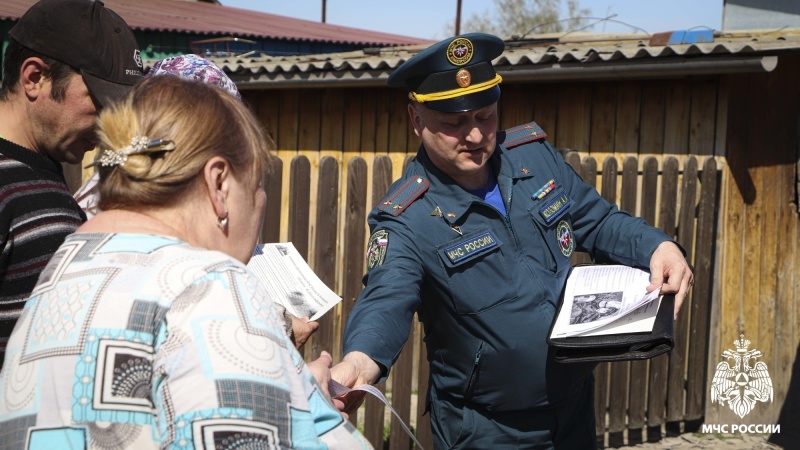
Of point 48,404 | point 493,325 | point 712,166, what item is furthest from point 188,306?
point 712,166

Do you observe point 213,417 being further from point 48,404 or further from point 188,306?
point 48,404

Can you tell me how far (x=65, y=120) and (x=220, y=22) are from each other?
639 inches

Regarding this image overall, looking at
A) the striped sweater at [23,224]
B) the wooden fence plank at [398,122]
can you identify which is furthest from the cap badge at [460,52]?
the wooden fence plank at [398,122]

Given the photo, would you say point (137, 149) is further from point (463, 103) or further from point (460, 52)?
point (460, 52)

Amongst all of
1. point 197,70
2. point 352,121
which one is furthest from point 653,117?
point 197,70

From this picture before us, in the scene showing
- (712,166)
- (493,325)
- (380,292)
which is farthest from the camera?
(712,166)

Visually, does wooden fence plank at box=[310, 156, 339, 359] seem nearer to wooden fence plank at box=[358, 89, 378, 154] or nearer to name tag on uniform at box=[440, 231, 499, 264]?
name tag on uniform at box=[440, 231, 499, 264]

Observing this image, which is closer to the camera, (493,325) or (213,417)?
(213,417)

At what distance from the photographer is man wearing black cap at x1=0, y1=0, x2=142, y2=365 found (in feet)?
6.56

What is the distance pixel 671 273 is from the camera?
9.17ft

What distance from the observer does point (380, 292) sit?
2.59m

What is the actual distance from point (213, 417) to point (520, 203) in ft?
6.68

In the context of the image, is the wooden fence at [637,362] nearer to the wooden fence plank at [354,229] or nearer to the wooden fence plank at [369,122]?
the wooden fence plank at [354,229]

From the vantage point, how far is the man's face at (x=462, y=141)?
117 inches
